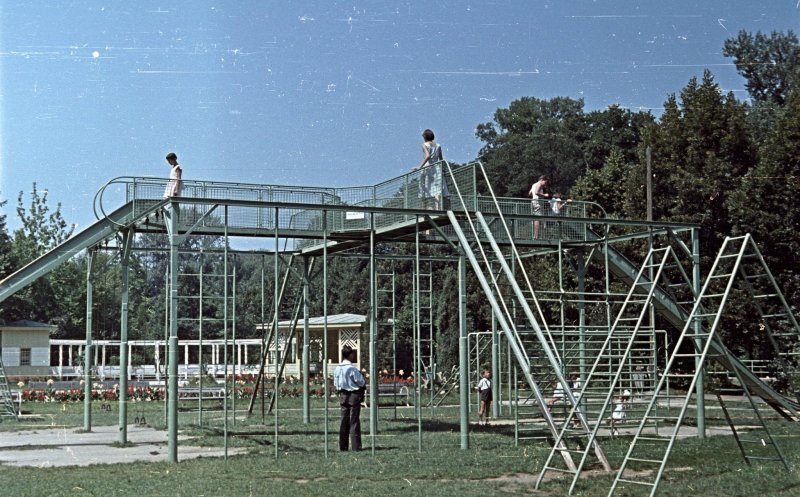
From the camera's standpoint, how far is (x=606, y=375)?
24219 millimetres

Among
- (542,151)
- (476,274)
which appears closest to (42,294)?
(542,151)

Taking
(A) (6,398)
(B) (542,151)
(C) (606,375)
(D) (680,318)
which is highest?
(B) (542,151)

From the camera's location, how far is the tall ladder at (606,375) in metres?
14.5

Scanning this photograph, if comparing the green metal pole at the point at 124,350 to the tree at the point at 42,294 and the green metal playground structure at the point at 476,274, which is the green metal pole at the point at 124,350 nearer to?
the green metal playground structure at the point at 476,274

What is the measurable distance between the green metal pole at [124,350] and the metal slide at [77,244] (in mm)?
382

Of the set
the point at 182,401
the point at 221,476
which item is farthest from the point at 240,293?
the point at 221,476

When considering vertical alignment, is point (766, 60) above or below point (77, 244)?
above

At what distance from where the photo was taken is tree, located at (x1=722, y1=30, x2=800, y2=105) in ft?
210

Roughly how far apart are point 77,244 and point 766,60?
174ft

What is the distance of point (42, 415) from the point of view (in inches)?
1249

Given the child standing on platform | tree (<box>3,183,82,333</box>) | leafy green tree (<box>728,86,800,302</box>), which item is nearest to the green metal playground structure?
the child standing on platform

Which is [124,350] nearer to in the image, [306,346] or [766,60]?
[306,346]

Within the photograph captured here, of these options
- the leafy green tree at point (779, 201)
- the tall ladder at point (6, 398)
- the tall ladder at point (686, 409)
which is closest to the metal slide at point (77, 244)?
the tall ladder at point (6, 398)

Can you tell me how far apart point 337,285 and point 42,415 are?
1621 inches
